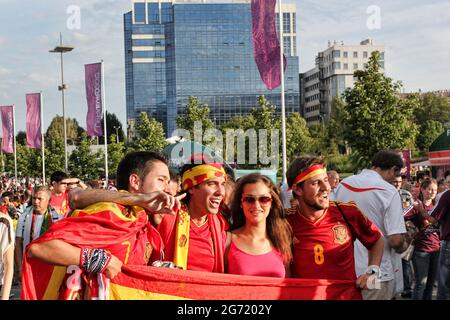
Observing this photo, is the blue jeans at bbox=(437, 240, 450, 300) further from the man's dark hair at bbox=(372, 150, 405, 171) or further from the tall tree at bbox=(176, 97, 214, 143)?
the tall tree at bbox=(176, 97, 214, 143)

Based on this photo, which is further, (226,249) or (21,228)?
(21,228)

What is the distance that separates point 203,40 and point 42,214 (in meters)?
124

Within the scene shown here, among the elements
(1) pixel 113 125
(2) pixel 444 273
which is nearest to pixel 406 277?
(2) pixel 444 273

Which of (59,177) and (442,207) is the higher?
(59,177)

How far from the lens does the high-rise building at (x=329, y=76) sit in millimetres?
134375

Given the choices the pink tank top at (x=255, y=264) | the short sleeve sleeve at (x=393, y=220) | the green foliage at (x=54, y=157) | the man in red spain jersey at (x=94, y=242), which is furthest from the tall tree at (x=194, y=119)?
the man in red spain jersey at (x=94, y=242)

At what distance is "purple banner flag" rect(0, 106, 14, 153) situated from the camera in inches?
1561

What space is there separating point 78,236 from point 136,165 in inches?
28.5

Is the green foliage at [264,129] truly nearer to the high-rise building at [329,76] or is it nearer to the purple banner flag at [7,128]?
the purple banner flag at [7,128]

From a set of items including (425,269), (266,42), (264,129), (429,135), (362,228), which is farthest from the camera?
(429,135)

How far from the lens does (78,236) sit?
3176mm

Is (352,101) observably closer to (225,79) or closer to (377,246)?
(377,246)

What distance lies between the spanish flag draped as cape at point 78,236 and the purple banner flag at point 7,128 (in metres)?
38.4

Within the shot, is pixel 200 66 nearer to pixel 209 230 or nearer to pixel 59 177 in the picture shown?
pixel 59 177
